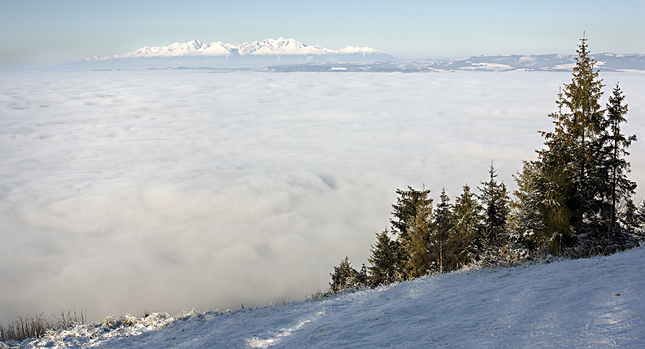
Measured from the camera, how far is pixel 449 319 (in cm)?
703

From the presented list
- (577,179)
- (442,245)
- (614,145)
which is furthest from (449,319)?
(614,145)

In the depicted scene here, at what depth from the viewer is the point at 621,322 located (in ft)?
17.5

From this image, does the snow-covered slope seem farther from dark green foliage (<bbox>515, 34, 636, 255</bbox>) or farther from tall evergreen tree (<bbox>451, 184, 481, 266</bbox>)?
tall evergreen tree (<bbox>451, 184, 481, 266</bbox>)

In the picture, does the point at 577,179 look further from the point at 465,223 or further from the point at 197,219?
the point at 197,219

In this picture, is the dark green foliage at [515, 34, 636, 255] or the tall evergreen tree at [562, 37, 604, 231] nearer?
the dark green foliage at [515, 34, 636, 255]


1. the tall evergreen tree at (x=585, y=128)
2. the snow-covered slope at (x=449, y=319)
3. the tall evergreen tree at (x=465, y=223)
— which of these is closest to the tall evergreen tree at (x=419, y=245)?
the tall evergreen tree at (x=465, y=223)

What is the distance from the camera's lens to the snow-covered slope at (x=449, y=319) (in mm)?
5648

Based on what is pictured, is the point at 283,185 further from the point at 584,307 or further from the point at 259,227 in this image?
the point at 584,307

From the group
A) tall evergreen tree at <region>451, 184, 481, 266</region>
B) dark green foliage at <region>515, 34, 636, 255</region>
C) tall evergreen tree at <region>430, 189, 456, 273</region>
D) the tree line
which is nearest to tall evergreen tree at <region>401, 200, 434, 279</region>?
the tree line

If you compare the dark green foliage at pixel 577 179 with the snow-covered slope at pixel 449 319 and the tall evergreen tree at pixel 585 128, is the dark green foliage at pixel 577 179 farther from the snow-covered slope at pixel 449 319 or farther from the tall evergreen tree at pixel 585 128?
the snow-covered slope at pixel 449 319

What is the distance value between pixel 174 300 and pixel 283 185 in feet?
198

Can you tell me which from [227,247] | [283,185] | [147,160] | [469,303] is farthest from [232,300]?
[147,160]

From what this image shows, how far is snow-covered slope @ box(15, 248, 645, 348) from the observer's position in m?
5.65

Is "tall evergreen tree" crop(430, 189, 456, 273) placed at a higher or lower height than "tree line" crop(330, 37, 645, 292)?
lower
